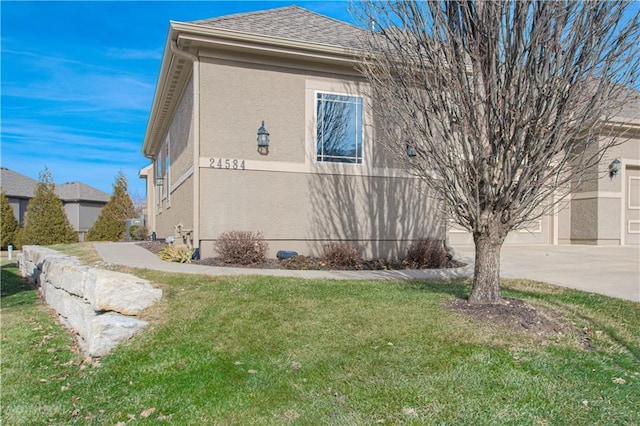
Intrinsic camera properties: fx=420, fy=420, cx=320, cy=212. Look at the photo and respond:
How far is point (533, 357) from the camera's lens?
392 cm

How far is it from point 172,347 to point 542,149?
180 inches

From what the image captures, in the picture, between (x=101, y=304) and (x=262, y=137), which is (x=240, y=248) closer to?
(x=262, y=137)

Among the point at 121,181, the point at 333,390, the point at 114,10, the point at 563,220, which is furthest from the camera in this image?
the point at 121,181

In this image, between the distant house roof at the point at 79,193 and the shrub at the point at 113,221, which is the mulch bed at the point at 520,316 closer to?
the shrub at the point at 113,221

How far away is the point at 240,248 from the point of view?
8.84 m

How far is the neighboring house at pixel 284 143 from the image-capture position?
923 centimetres

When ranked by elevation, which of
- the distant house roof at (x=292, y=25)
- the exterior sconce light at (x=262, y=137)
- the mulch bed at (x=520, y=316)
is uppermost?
the distant house roof at (x=292, y=25)

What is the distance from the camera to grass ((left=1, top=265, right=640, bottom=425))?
324cm

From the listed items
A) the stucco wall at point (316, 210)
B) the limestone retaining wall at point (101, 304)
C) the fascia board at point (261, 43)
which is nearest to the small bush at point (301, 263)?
the stucco wall at point (316, 210)

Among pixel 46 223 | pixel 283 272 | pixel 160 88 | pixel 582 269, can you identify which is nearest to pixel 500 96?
pixel 283 272

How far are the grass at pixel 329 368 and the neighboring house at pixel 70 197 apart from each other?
95.8ft

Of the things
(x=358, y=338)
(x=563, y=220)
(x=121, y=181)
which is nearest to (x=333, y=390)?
(x=358, y=338)

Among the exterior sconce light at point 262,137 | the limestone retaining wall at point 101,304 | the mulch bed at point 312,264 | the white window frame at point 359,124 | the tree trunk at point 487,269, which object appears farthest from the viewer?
the white window frame at point 359,124

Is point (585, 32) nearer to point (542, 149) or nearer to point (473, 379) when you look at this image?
point (542, 149)
